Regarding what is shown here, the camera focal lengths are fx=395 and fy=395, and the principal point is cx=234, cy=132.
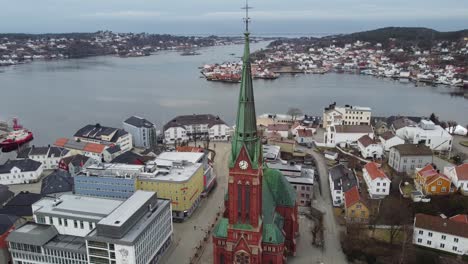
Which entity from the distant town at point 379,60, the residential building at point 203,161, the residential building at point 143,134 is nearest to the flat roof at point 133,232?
the residential building at point 203,161

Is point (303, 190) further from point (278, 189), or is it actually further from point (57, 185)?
point (57, 185)

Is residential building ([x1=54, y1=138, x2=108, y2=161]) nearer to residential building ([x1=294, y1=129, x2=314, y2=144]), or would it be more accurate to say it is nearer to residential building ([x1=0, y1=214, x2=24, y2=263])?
residential building ([x1=0, y1=214, x2=24, y2=263])

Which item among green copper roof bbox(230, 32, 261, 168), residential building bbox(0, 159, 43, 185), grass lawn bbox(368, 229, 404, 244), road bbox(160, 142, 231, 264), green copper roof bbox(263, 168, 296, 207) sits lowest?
road bbox(160, 142, 231, 264)

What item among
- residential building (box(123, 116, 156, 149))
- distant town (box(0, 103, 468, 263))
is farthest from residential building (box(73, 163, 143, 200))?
residential building (box(123, 116, 156, 149))

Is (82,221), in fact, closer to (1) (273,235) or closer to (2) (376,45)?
(1) (273,235)

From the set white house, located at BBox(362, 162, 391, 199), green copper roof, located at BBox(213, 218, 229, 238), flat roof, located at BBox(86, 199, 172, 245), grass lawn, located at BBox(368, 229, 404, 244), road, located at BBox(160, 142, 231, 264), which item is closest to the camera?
green copper roof, located at BBox(213, 218, 229, 238)

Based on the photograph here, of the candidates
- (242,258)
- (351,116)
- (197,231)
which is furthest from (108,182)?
(351,116)
